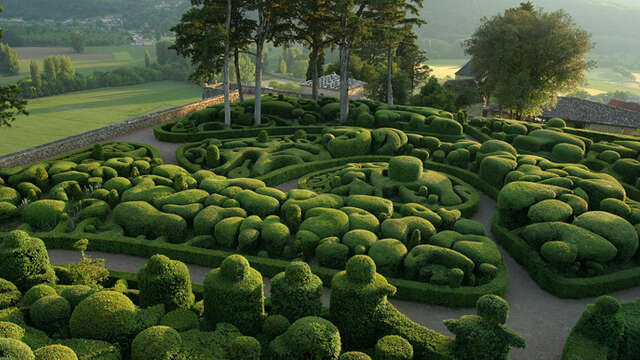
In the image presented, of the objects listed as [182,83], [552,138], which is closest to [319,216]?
[552,138]

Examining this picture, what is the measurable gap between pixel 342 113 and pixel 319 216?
20.2 m

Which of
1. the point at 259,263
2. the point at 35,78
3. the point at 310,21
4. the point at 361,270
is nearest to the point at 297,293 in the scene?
the point at 361,270

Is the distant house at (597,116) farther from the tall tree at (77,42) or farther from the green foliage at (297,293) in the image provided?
the tall tree at (77,42)

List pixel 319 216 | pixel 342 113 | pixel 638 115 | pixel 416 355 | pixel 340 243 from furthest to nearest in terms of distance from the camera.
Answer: pixel 638 115, pixel 342 113, pixel 319 216, pixel 340 243, pixel 416 355

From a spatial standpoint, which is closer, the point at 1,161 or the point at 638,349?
the point at 638,349

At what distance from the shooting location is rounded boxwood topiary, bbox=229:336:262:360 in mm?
10188

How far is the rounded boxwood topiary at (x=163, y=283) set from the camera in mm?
12352

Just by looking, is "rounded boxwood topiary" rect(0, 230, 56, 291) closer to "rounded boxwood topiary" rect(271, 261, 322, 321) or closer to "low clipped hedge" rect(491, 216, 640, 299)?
"rounded boxwood topiary" rect(271, 261, 322, 321)

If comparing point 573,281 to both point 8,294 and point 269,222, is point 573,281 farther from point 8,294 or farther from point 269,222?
point 8,294

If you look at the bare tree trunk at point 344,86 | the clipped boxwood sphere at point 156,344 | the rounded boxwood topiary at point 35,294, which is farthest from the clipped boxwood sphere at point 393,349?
the bare tree trunk at point 344,86

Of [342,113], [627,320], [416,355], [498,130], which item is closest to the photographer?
[416,355]

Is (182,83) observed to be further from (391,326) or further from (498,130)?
(391,326)

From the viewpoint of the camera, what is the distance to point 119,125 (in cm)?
3422

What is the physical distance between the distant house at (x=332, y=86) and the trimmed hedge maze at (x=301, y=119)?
17108 millimetres
